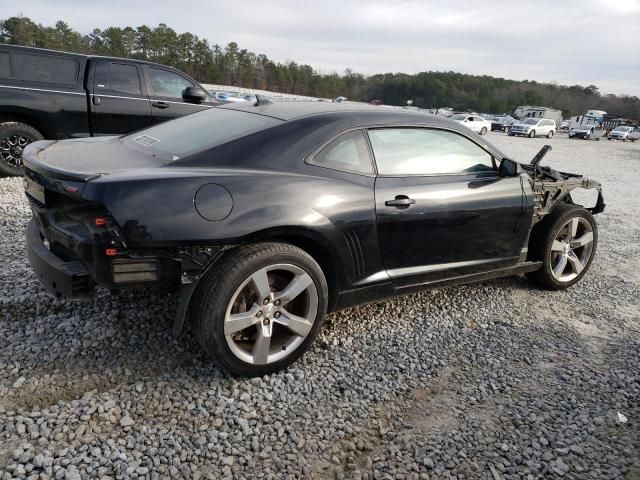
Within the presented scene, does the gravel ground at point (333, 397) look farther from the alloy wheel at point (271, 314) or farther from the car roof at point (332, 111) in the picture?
the car roof at point (332, 111)

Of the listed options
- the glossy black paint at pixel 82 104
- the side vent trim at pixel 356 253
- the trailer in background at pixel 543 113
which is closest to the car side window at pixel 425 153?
the side vent trim at pixel 356 253

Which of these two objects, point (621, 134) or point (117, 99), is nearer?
point (117, 99)

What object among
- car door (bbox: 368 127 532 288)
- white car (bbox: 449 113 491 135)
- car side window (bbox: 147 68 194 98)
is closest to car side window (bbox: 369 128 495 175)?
car door (bbox: 368 127 532 288)

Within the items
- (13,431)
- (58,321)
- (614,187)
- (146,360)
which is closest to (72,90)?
(58,321)

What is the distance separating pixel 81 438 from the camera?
2164 mm

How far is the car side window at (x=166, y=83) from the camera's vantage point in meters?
7.41

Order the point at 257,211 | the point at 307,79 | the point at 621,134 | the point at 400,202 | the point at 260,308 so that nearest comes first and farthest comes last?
the point at 257,211 < the point at 260,308 < the point at 400,202 < the point at 621,134 < the point at 307,79

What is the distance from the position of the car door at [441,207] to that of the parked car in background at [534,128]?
3548 cm

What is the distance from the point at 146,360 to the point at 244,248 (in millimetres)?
895

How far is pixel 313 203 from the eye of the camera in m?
2.74

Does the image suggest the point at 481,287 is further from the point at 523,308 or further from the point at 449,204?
the point at 449,204

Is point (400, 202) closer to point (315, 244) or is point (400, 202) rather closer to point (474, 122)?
point (315, 244)

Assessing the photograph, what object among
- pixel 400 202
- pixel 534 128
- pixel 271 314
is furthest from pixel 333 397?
pixel 534 128

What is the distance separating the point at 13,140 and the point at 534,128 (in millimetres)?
35754
